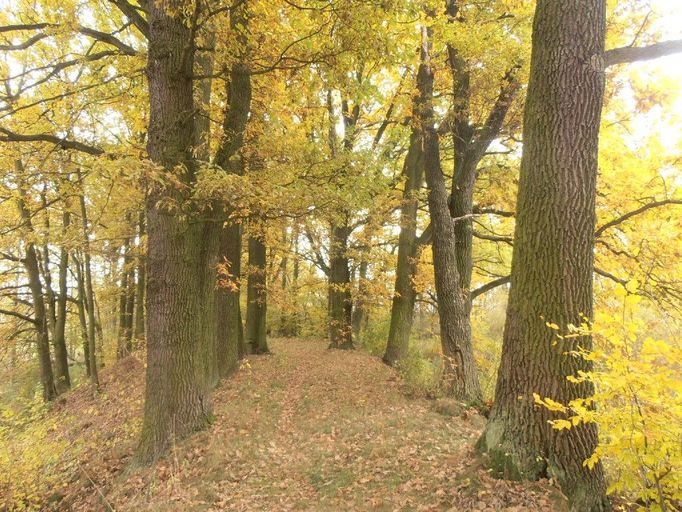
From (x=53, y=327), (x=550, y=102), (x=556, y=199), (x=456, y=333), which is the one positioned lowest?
(x=53, y=327)

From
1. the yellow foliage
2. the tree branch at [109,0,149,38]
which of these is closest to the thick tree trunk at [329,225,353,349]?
the tree branch at [109,0,149,38]

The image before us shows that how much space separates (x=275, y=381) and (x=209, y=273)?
430 centimetres

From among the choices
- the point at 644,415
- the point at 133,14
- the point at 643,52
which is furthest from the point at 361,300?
the point at 644,415

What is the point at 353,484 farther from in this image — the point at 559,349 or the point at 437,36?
the point at 437,36

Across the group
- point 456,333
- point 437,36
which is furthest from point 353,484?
point 437,36

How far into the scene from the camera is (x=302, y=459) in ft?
20.9

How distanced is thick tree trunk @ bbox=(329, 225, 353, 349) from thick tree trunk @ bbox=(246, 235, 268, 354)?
8.82 feet

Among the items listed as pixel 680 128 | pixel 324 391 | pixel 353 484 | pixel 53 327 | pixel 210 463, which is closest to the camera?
pixel 353 484

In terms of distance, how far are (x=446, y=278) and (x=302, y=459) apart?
437cm

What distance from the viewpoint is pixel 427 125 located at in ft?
26.8

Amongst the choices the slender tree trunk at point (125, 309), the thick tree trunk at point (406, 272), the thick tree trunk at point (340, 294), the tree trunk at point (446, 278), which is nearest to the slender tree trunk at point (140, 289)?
the slender tree trunk at point (125, 309)

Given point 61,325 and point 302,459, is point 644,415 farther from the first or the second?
point 61,325

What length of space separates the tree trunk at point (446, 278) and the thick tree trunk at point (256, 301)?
6.87 metres

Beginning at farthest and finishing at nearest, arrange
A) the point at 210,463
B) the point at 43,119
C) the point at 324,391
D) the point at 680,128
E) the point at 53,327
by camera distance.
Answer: the point at 53,327 < the point at 324,391 < the point at 43,119 < the point at 680,128 < the point at 210,463
